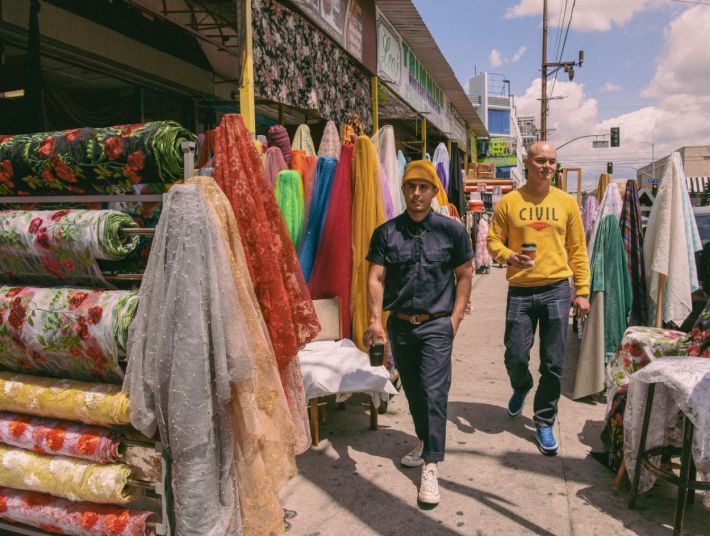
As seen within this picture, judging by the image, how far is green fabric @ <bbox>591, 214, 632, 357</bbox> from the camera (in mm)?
5133

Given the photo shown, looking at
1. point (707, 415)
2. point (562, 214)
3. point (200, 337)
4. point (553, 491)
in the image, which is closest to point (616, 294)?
point (562, 214)

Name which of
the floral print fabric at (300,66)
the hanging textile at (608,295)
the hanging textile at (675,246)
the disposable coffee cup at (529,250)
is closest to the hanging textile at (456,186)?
the floral print fabric at (300,66)

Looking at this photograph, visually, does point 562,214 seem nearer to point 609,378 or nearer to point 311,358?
point 609,378

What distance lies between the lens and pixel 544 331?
402cm

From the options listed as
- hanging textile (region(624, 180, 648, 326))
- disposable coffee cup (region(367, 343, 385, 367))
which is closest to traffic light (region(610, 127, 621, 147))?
hanging textile (region(624, 180, 648, 326))

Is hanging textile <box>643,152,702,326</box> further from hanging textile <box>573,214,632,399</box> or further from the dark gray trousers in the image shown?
the dark gray trousers

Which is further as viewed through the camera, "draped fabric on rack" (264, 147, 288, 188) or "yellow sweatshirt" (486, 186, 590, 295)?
"draped fabric on rack" (264, 147, 288, 188)

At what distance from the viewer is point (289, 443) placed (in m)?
2.70

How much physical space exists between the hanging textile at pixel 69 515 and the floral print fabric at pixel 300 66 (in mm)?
3229

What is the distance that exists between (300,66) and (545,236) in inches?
116

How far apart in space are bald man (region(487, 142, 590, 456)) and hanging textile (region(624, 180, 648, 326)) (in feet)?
5.18

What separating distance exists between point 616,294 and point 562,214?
1.61 m

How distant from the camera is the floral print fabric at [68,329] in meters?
2.44

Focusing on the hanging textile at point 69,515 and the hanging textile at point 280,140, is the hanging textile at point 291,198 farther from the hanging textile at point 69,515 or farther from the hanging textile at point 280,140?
the hanging textile at point 69,515
